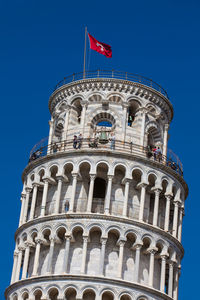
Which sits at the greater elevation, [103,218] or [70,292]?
[103,218]

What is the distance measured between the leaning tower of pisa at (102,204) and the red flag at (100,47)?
217 centimetres

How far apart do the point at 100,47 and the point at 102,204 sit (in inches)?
582

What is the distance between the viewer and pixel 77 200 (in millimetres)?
60281

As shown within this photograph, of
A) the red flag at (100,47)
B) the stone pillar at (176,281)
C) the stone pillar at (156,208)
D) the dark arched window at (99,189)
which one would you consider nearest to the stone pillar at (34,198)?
the dark arched window at (99,189)

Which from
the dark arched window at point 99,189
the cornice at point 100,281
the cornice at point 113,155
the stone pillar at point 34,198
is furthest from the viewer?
the dark arched window at point 99,189

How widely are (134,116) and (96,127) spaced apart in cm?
346

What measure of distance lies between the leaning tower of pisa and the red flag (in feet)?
7.12

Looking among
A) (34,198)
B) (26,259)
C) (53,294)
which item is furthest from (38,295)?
(34,198)

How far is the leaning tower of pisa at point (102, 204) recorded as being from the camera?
57281 mm

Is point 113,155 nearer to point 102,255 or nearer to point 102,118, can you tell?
point 102,118

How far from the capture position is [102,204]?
60.4 m

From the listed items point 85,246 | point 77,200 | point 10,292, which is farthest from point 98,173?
point 10,292

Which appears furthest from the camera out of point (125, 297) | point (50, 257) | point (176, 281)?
point (176, 281)

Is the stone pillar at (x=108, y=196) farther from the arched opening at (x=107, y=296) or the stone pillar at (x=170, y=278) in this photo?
the stone pillar at (x=170, y=278)
